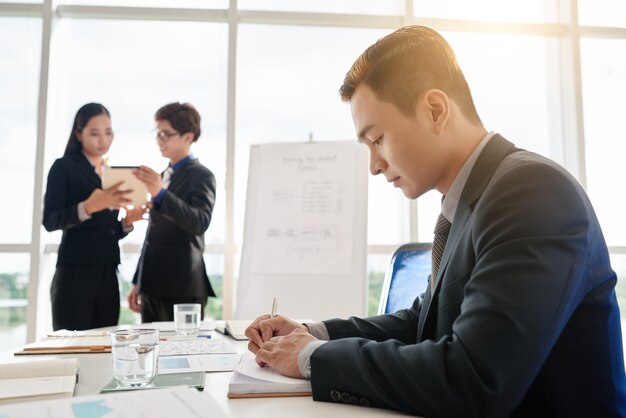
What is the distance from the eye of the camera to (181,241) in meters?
2.77

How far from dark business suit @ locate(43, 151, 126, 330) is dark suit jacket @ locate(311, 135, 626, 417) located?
7.00 feet

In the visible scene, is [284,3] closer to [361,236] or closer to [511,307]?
[361,236]

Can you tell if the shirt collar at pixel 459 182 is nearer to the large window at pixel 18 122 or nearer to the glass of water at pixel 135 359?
the glass of water at pixel 135 359

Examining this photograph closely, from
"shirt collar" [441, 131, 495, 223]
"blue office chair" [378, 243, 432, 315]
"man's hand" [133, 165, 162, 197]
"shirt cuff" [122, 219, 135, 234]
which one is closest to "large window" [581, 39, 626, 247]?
"blue office chair" [378, 243, 432, 315]

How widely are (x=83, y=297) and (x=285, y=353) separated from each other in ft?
6.66

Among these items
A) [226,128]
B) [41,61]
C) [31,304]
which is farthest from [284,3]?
[31,304]

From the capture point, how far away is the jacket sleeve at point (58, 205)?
2.64m

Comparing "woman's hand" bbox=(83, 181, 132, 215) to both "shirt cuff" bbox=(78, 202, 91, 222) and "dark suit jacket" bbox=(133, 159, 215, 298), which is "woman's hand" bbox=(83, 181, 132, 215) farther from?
"dark suit jacket" bbox=(133, 159, 215, 298)

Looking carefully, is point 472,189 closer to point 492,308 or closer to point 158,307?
point 492,308

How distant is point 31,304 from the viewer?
3498 millimetres

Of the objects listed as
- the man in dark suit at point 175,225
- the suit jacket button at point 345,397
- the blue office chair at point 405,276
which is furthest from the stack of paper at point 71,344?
the man in dark suit at point 175,225

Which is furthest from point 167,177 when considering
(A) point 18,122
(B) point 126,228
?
(A) point 18,122

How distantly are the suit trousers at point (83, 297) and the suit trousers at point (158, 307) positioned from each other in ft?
0.47

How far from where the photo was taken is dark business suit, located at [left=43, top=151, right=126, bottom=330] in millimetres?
2637
